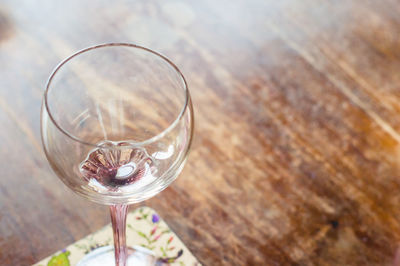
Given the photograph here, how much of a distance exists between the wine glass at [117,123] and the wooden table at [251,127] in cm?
12

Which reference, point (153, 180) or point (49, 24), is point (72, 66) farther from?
point (49, 24)

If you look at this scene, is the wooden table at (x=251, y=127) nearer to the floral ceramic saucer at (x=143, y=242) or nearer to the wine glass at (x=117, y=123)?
the floral ceramic saucer at (x=143, y=242)

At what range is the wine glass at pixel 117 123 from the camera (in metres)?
0.55

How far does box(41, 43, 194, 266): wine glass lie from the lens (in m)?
0.55

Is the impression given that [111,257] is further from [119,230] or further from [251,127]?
[251,127]

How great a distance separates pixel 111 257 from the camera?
702 millimetres

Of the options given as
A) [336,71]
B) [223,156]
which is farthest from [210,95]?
[336,71]

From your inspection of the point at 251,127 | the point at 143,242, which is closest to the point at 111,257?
the point at 143,242

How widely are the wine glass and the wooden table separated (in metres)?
0.12

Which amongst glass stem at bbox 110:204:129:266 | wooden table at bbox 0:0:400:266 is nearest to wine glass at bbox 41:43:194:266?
glass stem at bbox 110:204:129:266

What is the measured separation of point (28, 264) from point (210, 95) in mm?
358

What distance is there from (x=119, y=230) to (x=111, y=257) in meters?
0.09

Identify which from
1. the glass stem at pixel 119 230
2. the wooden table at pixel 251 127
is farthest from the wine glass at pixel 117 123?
the wooden table at pixel 251 127

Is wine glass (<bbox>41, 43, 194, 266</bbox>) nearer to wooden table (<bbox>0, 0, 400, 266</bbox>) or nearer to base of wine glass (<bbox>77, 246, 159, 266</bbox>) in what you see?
base of wine glass (<bbox>77, 246, 159, 266</bbox>)
